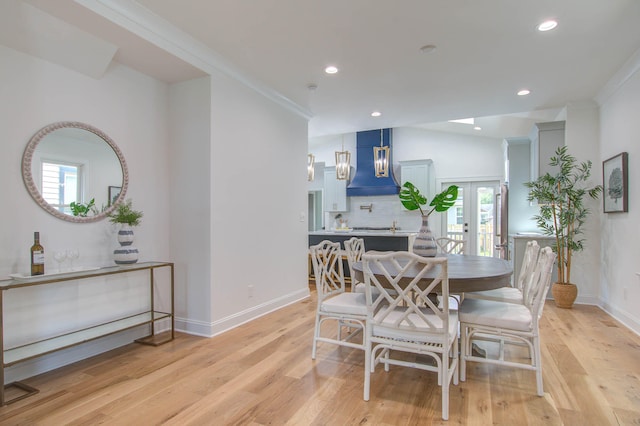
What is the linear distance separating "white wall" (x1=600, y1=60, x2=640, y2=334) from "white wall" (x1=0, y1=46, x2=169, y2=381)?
4.64 metres

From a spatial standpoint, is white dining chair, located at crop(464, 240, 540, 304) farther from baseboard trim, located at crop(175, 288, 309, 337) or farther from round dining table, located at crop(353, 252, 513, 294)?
baseboard trim, located at crop(175, 288, 309, 337)

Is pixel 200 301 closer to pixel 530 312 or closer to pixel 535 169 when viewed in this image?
pixel 530 312

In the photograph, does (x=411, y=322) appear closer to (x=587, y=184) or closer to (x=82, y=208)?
(x=82, y=208)

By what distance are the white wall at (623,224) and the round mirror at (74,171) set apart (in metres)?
4.86

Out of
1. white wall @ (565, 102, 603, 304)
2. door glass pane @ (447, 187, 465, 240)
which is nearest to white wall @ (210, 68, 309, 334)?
white wall @ (565, 102, 603, 304)

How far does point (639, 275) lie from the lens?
11.1ft

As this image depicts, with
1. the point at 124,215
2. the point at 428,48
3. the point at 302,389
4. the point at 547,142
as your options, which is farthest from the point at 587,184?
the point at 124,215

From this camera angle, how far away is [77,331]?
105 inches

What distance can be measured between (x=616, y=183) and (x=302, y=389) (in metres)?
3.95

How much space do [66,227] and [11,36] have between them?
134 cm

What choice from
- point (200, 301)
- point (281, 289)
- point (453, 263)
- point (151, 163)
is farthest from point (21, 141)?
point (453, 263)

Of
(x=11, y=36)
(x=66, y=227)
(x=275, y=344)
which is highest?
(x=11, y=36)

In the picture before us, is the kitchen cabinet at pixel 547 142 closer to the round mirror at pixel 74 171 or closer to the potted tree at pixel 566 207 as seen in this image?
the potted tree at pixel 566 207

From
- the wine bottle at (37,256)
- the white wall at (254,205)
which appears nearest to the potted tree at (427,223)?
the white wall at (254,205)
